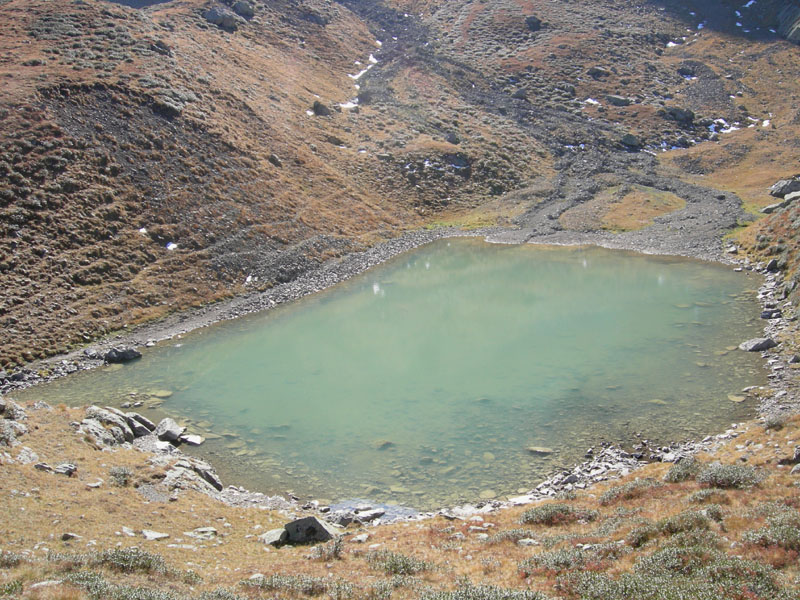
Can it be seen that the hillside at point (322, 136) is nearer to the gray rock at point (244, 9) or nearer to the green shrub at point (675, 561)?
the gray rock at point (244, 9)

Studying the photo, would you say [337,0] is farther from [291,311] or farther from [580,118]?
[291,311]

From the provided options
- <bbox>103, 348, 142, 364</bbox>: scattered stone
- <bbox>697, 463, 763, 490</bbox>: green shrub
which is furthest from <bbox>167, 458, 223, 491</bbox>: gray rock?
<bbox>697, 463, 763, 490</bbox>: green shrub

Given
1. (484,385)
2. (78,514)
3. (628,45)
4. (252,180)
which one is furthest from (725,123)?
(78,514)

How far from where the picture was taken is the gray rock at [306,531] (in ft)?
59.8

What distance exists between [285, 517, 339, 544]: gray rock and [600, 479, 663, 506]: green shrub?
9497mm

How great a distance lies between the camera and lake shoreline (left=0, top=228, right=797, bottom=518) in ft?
74.9

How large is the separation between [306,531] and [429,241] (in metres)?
51.5

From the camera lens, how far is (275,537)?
1844 cm

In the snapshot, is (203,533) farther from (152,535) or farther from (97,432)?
(97,432)

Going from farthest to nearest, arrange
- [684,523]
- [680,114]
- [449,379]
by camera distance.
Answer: [680,114], [449,379], [684,523]

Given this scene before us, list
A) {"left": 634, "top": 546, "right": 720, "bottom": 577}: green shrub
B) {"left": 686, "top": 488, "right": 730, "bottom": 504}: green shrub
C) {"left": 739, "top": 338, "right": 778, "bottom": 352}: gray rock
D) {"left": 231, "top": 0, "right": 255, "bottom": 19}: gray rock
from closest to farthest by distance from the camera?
{"left": 634, "top": 546, "right": 720, "bottom": 577}: green shrub → {"left": 686, "top": 488, "right": 730, "bottom": 504}: green shrub → {"left": 739, "top": 338, "right": 778, "bottom": 352}: gray rock → {"left": 231, "top": 0, "right": 255, "bottom": 19}: gray rock

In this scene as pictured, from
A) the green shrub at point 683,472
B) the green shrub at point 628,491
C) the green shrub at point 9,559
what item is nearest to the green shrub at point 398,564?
the green shrub at point 628,491

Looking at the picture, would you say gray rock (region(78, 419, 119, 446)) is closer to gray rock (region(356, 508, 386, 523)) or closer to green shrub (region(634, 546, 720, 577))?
gray rock (region(356, 508, 386, 523))

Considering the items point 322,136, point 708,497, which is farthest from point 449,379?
point 322,136
